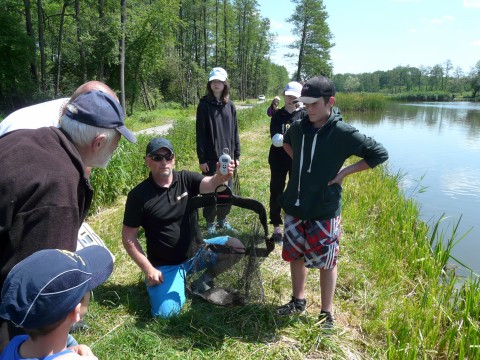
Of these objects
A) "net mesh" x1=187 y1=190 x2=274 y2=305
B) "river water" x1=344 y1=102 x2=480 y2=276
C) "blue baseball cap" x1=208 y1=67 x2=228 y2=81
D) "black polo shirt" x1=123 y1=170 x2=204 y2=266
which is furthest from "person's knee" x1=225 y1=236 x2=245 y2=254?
"river water" x1=344 y1=102 x2=480 y2=276

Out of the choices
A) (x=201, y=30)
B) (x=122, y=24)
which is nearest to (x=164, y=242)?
(x=122, y=24)

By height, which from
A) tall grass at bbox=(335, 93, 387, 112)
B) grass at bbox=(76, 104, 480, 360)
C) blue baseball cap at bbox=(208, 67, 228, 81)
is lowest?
grass at bbox=(76, 104, 480, 360)

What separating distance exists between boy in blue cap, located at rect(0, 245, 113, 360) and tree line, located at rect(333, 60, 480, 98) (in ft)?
287

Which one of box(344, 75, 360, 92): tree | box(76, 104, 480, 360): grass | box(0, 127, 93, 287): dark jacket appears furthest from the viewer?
box(344, 75, 360, 92): tree

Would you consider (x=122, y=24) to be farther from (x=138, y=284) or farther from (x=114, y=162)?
(x=138, y=284)

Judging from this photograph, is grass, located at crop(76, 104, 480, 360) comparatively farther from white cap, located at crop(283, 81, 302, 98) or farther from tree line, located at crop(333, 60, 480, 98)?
tree line, located at crop(333, 60, 480, 98)

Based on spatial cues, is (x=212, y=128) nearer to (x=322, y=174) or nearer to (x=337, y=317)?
(x=322, y=174)

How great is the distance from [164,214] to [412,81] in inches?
4800

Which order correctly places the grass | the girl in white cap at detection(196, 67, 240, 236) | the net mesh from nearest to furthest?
the grass → the net mesh → the girl in white cap at detection(196, 67, 240, 236)

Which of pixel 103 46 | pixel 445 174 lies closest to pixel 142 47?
pixel 103 46

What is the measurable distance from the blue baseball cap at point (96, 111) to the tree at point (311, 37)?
138ft

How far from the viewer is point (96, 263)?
51.7 inches

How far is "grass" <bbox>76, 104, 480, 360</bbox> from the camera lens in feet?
8.44

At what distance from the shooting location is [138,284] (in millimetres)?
3494
